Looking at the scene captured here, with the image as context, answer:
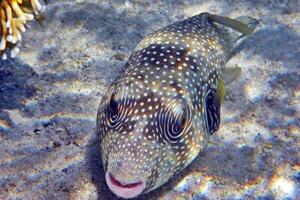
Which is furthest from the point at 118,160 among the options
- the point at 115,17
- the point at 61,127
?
the point at 115,17

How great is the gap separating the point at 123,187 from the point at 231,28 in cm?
336

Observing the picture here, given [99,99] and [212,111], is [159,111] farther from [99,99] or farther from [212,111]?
[99,99]

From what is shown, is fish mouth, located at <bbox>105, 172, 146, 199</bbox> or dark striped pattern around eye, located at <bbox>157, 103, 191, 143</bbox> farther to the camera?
dark striped pattern around eye, located at <bbox>157, 103, 191, 143</bbox>

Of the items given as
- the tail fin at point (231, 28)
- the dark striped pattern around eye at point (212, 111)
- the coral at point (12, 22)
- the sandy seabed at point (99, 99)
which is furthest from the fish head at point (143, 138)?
the tail fin at point (231, 28)

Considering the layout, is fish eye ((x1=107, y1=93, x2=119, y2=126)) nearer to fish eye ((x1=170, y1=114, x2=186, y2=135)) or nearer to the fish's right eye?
the fish's right eye

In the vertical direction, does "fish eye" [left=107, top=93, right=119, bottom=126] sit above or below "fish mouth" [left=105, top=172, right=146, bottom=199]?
above

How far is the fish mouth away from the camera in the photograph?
364 centimetres

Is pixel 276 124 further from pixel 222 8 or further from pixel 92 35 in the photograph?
pixel 92 35

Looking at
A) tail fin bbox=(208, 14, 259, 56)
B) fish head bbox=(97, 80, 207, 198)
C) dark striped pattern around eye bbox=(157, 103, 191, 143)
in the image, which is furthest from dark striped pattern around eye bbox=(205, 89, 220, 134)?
tail fin bbox=(208, 14, 259, 56)

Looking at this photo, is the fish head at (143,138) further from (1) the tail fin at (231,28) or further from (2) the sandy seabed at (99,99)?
(1) the tail fin at (231,28)

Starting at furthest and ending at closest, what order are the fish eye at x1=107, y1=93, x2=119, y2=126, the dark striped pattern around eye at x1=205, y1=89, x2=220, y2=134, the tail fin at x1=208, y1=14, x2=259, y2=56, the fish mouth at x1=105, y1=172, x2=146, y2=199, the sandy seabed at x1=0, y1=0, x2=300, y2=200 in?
the tail fin at x1=208, y1=14, x2=259, y2=56 < the dark striped pattern around eye at x1=205, y1=89, x2=220, y2=134 < the sandy seabed at x1=0, y1=0, x2=300, y2=200 < the fish eye at x1=107, y1=93, x2=119, y2=126 < the fish mouth at x1=105, y1=172, x2=146, y2=199

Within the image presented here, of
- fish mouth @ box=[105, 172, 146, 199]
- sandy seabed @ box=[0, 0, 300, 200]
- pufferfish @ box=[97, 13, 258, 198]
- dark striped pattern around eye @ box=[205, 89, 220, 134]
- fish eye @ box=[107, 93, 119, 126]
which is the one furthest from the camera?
dark striped pattern around eye @ box=[205, 89, 220, 134]

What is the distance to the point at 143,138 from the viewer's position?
387cm

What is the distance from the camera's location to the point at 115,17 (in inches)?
265
